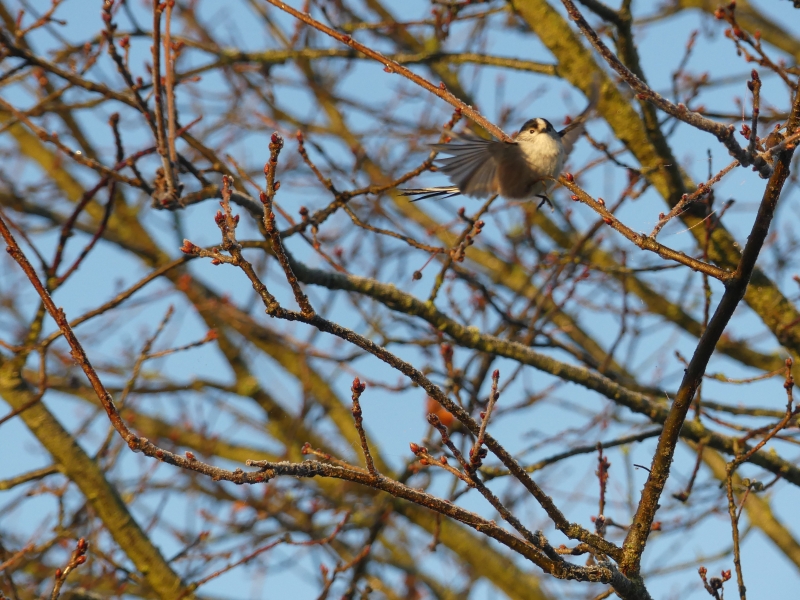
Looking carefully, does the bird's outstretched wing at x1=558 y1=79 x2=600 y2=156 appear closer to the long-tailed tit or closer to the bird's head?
the long-tailed tit

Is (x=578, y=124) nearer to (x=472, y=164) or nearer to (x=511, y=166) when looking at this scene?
(x=511, y=166)

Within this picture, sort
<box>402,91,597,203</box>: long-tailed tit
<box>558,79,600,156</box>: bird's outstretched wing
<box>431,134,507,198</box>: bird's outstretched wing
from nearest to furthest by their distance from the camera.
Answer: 1. <box>431,134,507,198</box>: bird's outstretched wing
2. <box>402,91,597,203</box>: long-tailed tit
3. <box>558,79,600,156</box>: bird's outstretched wing

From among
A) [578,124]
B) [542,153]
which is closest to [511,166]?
[542,153]

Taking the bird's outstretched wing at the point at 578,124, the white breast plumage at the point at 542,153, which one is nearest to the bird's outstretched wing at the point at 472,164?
the white breast plumage at the point at 542,153

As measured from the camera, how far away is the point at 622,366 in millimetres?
5285

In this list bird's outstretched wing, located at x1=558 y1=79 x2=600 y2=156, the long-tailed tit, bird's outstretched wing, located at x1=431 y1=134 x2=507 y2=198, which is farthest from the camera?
bird's outstretched wing, located at x1=558 y1=79 x2=600 y2=156

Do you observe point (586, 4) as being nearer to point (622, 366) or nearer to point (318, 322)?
point (318, 322)

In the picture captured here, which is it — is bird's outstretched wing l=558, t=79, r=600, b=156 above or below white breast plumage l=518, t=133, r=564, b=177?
above

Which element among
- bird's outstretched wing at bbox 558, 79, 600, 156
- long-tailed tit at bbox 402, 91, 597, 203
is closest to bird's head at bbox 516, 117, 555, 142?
long-tailed tit at bbox 402, 91, 597, 203

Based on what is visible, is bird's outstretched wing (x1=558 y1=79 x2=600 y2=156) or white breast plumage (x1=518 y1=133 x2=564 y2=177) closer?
white breast plumage (x1=518 y1=133 x2=564 y2=177)

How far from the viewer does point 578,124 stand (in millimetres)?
3205

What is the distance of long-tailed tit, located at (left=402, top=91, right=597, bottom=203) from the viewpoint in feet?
9.37

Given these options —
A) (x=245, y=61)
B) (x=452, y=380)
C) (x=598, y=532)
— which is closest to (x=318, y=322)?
(x=598, y=532)

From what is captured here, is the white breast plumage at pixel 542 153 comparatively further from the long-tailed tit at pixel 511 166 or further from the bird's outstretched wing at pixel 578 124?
the bird's outstretched wing at pixel 578 124
